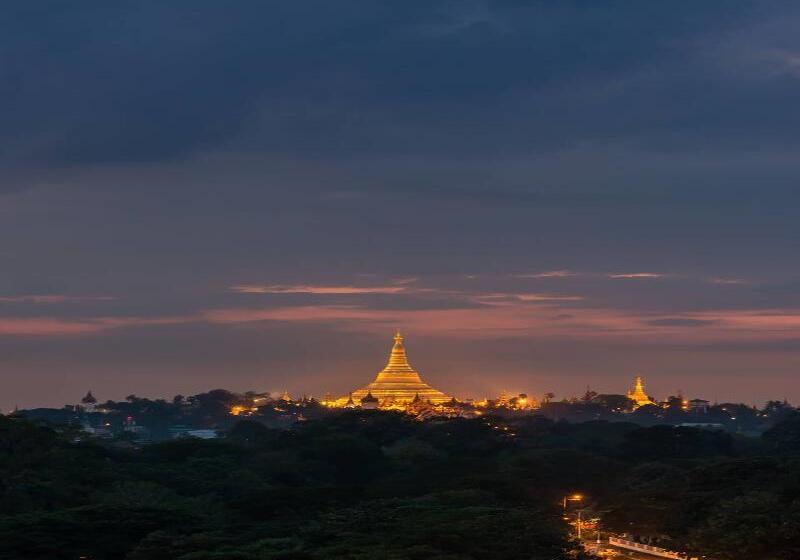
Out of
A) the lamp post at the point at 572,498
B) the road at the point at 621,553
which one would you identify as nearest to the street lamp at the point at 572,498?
the lamp post at the point at 572,498

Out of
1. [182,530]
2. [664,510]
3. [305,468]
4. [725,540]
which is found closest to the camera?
[725,540]

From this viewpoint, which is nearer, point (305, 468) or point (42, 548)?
point (42, 548)

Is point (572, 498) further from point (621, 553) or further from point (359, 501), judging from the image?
point (621, 553)

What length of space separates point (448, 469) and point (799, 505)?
2134 inches

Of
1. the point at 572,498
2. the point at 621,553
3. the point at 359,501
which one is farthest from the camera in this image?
the point at 572,498

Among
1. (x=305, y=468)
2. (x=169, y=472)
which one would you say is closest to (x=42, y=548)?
(x=169, y=472)

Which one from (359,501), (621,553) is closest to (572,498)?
(359,501)

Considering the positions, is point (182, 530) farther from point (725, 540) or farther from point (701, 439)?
point (701, 439)

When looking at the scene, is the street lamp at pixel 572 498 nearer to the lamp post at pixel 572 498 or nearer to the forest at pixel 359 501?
the lamp post at pixel 572 498

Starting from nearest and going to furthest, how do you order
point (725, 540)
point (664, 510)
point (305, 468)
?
point (725, 540), point (664, 510), point (305, 468)

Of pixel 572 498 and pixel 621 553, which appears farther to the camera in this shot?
pixel 572 498

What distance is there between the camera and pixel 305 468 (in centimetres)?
14562

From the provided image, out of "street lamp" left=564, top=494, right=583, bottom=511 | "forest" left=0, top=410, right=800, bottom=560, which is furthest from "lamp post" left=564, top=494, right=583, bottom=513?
"forest" left=0, top=410, right=800, bottom=560

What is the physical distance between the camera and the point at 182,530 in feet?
284
